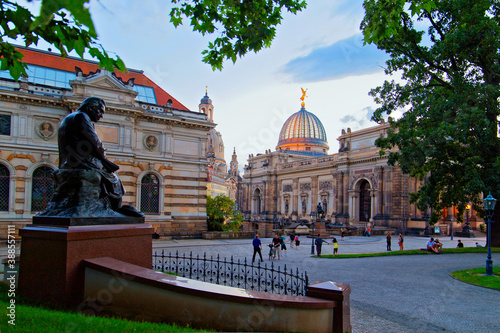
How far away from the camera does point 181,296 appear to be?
5395mm

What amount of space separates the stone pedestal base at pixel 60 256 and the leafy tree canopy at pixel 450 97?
17.1 meters

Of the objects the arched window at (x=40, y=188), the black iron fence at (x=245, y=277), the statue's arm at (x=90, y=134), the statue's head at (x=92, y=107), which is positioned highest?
the statue's head at (x=92, y=107)

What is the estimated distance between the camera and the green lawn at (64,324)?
4.36 m

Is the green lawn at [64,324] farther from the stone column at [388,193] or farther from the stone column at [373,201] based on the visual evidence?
the stone column at [373,201]

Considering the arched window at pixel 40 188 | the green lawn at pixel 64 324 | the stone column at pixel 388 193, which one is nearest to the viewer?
the green lawn at pixel 64 324

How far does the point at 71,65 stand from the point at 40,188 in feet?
36.5

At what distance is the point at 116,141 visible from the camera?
82.9 feet

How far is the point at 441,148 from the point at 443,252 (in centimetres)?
666

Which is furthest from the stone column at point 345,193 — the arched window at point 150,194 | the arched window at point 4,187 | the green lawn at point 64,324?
the green lawn at point 64,324

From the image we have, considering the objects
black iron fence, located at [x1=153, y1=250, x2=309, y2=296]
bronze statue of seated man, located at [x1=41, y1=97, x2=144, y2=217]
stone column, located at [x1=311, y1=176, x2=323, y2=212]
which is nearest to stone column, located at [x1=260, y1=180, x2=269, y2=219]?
stone column, located at [x1=311, y1=176, x2=323, y2=212]

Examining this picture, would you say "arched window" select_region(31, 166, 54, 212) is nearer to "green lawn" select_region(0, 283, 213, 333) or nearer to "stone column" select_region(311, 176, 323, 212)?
"green lawn" select_region(0, 283, 213, 333)

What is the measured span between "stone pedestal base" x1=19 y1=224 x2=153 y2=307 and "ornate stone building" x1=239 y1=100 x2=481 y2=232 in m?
33.7

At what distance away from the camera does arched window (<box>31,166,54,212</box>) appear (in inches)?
915

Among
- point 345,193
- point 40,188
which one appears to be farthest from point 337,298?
point 345,193
